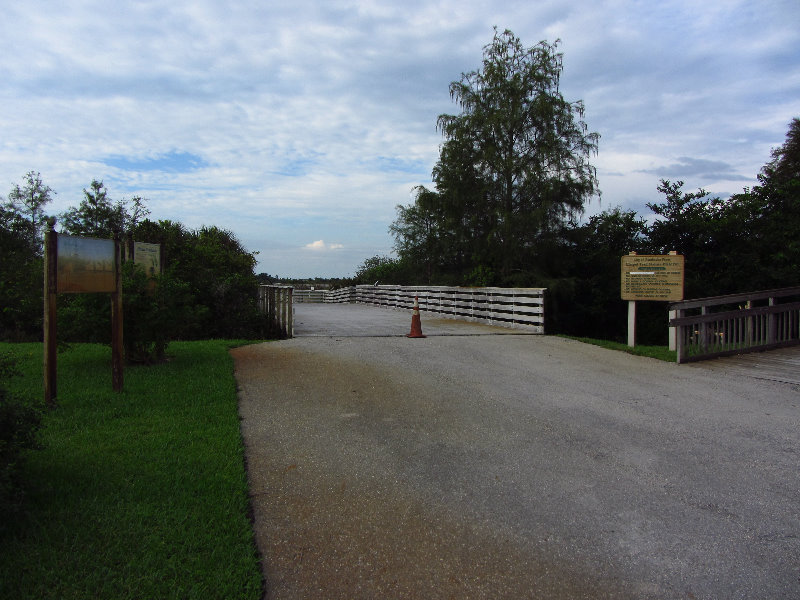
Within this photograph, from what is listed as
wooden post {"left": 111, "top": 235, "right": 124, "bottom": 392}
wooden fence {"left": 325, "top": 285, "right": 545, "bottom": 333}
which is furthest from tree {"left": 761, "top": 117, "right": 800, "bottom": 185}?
wooden post {"left": 111, "top": 235, "right": 124, "bottom": 392}

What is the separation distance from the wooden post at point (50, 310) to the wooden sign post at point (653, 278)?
9.75m

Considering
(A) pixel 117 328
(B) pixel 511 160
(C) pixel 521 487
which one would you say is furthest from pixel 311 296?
(C) pixel 521 487

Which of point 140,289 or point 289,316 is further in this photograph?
point 289,316

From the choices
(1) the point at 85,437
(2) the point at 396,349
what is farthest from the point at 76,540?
(2) the point at 396,349

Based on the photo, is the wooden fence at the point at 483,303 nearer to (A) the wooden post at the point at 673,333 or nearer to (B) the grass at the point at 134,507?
(A) the wooden post at the point at 673,333

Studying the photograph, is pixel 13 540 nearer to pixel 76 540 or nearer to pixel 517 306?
pixel 76 540

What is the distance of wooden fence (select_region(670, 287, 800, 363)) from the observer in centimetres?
985

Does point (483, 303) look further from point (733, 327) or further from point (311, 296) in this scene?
point (311, 296)

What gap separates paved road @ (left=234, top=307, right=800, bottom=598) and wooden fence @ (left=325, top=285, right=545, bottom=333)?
267 inches

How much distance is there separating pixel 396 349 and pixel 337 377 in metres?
2.88

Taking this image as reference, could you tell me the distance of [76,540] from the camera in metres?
3.05

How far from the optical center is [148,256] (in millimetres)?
9508

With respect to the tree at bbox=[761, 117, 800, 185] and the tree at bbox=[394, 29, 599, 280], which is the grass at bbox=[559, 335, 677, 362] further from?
the tree at bbox=[761, 117, 800, 185]

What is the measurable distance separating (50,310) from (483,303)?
13.1m
